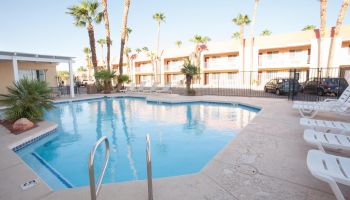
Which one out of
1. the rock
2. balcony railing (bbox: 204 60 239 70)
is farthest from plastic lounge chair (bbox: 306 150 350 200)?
balcony railing (bbox: 204 60 239 70)

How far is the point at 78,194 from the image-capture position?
277 cm

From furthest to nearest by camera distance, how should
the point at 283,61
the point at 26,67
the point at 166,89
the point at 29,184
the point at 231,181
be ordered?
the point at 283,61
the point at 166,89
the point at 26,67
the point at 29,184
the point at 231,181

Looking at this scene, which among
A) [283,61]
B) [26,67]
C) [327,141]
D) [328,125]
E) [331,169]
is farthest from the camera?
[283,61]

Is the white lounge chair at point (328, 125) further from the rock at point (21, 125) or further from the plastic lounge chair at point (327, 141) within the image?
the rock at point (21, 125)

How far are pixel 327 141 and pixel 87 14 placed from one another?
72.0 ft

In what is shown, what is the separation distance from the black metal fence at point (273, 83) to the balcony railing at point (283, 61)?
112cm

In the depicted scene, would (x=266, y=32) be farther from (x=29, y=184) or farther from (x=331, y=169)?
(x=29, y=184)

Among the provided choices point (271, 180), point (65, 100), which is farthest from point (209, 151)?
point (65, 100)

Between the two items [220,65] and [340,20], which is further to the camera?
[220,65]

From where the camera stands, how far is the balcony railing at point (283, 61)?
81.0 feet

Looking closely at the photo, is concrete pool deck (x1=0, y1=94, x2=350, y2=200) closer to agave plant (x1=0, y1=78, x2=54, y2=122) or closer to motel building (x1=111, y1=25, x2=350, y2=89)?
agave plant (x1=0, y1=78, x2=54, y2=122)

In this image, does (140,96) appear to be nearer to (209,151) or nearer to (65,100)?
(65,100)

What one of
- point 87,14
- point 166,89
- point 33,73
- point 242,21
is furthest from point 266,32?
point 33,73

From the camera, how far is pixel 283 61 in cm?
2578
